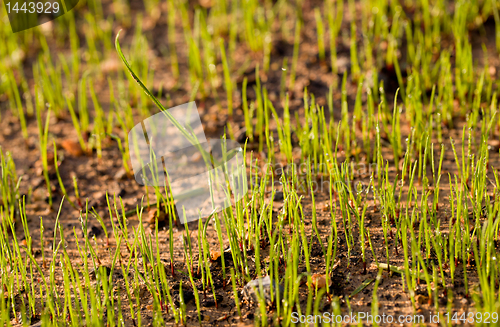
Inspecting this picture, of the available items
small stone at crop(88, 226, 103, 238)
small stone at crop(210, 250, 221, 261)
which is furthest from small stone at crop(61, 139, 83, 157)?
small stone at crop(210, 250, 221, 261)

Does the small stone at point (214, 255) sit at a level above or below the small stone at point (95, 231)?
below

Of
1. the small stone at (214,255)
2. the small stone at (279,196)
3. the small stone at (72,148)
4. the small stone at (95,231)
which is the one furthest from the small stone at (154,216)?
the small stone at (72,148)

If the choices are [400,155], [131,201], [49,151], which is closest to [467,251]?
[400,155]

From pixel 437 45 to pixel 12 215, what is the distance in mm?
2712

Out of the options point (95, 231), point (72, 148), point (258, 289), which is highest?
point (72, 148)

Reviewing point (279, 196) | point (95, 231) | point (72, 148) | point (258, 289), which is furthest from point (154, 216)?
point (72, 148)

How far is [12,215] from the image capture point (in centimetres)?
219

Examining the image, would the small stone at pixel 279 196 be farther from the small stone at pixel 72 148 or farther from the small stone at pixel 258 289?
the small stone at pixel 72 148

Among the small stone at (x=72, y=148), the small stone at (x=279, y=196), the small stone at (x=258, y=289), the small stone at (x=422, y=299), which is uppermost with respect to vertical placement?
the small stone at (x=72, y=148)

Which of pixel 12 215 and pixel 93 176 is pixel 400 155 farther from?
pixel 12 215

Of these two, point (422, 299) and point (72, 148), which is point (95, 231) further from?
point (422, 299)

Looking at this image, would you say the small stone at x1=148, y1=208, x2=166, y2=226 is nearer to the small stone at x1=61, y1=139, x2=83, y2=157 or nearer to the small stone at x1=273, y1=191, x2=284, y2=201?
the small stone at x1=273, y1=191, x2=284, y2=201

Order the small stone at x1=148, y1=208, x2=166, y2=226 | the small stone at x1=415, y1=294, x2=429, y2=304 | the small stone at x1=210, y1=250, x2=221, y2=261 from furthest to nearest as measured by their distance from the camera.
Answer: the small stone at x1=148, y1=208, x2=166, y2=226
the small stone at x1=210, y1=250, x2=221, y2=261
the small stone at x1=415, y1=294, x2=429, y2=304

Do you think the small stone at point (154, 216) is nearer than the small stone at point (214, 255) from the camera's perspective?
No
